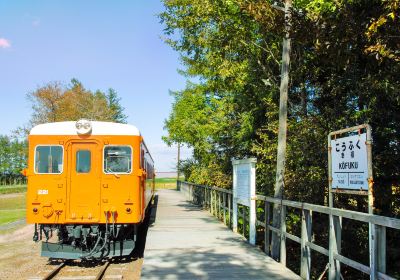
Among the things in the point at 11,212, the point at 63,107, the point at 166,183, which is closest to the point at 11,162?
the point at 166,183

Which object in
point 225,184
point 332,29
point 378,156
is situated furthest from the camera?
point 225,184

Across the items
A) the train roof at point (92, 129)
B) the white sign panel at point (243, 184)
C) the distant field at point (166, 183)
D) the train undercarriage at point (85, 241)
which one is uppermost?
the train roof at point (92, 129)

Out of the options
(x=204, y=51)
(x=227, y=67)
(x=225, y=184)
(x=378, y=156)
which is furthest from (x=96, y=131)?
(x=225, y=184)

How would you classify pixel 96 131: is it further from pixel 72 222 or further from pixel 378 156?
pixel 378 156

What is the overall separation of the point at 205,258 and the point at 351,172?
3.91 metres

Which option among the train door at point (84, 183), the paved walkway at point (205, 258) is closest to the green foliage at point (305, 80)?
the paved walkway at point (205, 258)

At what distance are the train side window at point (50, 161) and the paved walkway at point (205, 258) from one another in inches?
106

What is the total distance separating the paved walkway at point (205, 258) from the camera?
7.20 m

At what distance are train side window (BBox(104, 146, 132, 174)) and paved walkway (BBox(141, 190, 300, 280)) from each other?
1.80 m

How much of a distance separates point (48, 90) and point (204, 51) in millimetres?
38029

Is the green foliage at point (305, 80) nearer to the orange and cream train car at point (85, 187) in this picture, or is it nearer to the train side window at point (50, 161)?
the orange and cream train car at point (85, 187)

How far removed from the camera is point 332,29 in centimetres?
638

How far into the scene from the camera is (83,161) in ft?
34.5

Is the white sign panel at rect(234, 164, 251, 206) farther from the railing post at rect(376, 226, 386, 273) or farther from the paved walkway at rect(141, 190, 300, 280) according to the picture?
the railing post at rect(376, 226, 386, 273)
